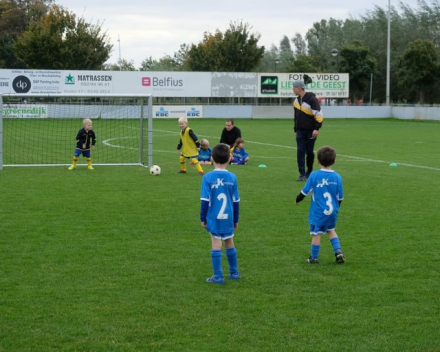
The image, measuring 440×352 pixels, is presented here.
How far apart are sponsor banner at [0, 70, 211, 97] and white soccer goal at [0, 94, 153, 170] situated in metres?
8.80

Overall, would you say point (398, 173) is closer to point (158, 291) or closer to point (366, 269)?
point (366, 269)

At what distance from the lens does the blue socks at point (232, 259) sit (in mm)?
6992

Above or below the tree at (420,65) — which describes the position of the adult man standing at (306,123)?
below

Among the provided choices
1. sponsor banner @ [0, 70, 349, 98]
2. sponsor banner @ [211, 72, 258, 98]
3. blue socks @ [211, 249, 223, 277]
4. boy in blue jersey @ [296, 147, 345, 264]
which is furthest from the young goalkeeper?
sponsor banner @ [211, 72, 258, 98]

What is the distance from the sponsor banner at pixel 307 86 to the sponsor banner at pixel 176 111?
630 cm

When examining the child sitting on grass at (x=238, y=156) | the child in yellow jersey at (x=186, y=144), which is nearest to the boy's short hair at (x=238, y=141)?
the child sitting on grass at (x=238, y=156)

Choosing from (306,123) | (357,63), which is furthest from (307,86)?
(306,123)

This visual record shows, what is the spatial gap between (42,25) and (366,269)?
198 feet

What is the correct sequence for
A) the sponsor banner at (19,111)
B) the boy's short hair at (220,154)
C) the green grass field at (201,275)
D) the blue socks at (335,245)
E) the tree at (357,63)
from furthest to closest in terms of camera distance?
the tree at (357,63), the sponsor banner at (19,111), the blue socks at (335,245), the boy's short hair at (220,154), the green grass field at (201,275)

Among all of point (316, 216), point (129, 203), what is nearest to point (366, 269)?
point (316, 216)

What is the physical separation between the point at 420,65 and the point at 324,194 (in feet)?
199

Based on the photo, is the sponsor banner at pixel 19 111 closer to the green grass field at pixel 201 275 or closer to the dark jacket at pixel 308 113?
the green grass field at pixel 201 275

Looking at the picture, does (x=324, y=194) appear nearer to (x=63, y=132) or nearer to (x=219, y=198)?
(x=219, y=198)

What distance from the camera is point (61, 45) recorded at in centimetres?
6253
